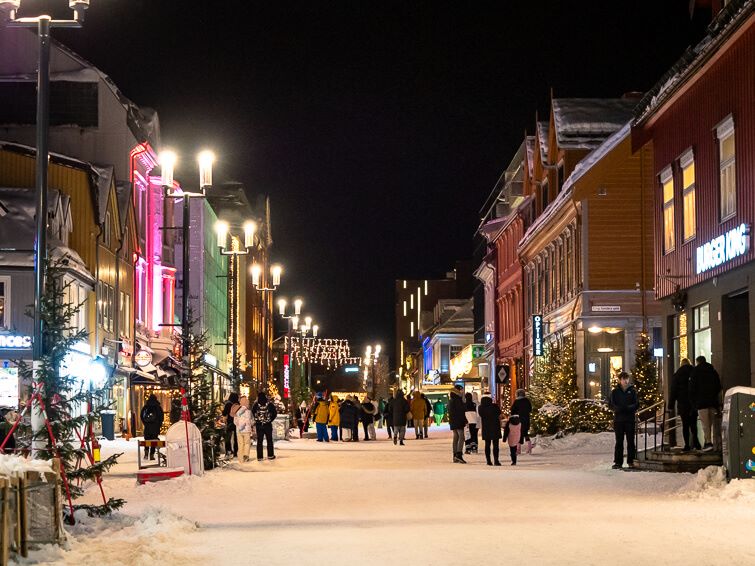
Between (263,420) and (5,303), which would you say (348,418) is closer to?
(5,303)

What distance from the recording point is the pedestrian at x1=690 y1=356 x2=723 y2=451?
73.7ft

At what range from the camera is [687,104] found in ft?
86.7

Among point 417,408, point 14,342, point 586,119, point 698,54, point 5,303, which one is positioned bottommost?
point 417,408

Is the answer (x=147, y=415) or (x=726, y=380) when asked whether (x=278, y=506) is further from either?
(x=147, y=415)

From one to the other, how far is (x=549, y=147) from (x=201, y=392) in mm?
28920

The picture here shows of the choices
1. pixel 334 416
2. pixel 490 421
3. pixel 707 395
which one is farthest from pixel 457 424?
pixel 334 416

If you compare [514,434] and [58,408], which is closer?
[58,408]

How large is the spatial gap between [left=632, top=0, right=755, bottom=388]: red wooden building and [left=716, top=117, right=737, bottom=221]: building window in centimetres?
2

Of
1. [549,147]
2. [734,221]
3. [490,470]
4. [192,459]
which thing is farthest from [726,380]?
[549,147]

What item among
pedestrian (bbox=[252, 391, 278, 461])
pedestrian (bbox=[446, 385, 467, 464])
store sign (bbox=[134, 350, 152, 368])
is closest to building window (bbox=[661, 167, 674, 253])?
pedestrian (bbox=[446, 385, 467, 464])

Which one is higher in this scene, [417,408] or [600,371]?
[600,371]

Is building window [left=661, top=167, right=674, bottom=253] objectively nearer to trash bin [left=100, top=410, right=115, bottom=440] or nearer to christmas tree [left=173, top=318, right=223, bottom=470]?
christmas tree [left=173, top=318, right=223, bottom=470]

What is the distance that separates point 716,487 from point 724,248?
6.91m

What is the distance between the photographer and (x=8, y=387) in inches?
1644
